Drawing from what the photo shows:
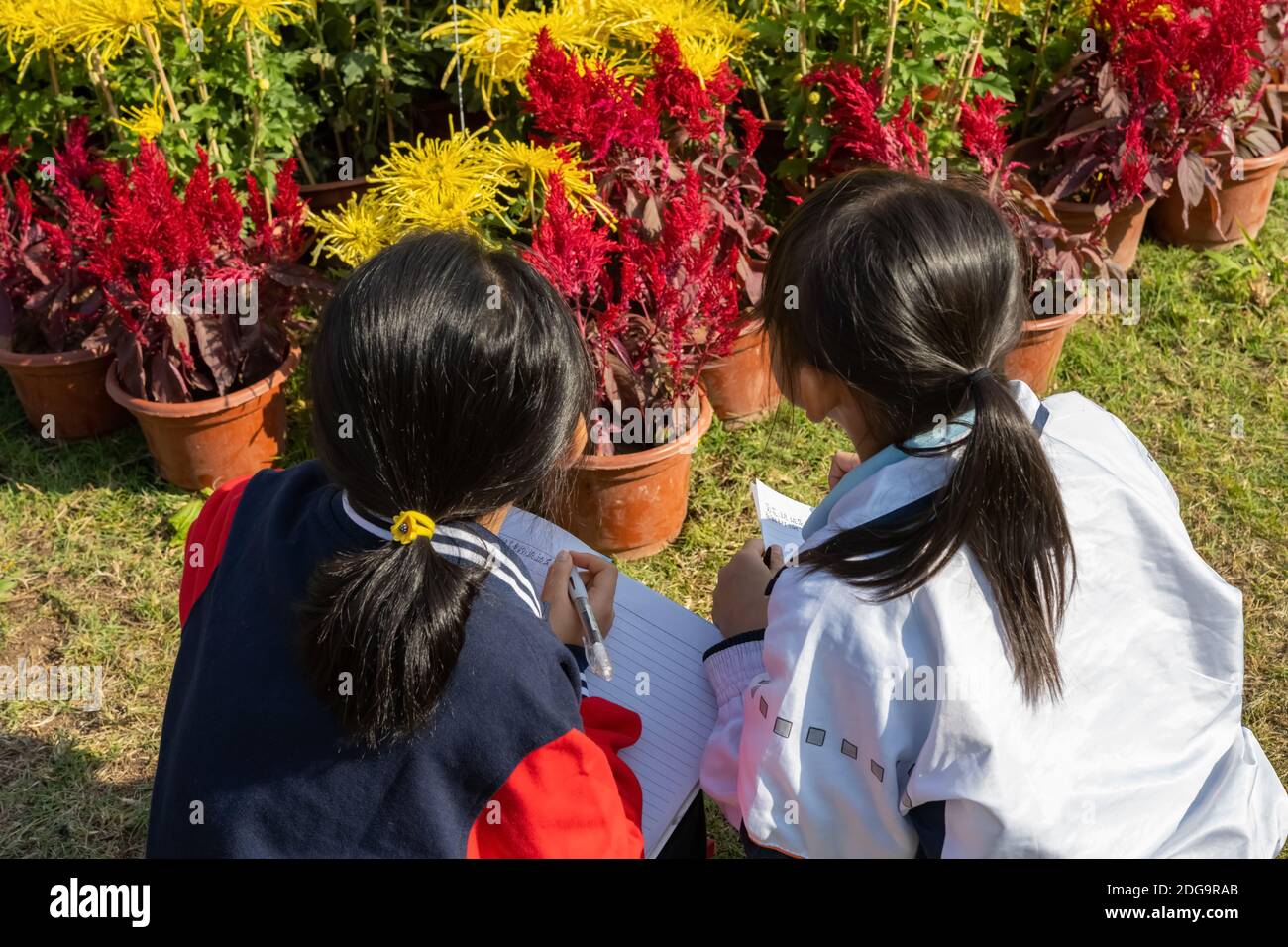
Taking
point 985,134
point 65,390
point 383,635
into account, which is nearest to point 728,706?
point 383,635

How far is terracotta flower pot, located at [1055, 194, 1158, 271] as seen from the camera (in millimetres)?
3783

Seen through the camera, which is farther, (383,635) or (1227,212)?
(1227,212)

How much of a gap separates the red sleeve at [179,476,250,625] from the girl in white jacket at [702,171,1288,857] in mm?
785

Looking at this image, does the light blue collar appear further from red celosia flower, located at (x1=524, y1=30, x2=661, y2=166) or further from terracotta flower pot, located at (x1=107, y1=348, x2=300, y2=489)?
terracotta flower pot, located at (x1=107, y1=348, x2=300, y2=489)

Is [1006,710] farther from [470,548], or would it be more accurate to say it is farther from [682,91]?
[682,91]

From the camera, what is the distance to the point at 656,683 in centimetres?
186

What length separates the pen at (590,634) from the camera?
5.57 ft

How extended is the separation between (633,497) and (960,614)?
1.50 metres

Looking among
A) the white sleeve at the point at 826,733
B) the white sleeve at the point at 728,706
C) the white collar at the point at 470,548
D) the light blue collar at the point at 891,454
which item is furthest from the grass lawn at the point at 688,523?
the white collar at the point at 470,548

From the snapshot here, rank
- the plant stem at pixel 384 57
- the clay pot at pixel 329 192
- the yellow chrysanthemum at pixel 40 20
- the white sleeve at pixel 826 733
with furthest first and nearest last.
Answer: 1. the clay pot at pixel 329 192
2. the plant stem at pixel 384 57
3. the yellow chrysanthemum at pixel 40 20
4. the white sleeve at pixel 826 733

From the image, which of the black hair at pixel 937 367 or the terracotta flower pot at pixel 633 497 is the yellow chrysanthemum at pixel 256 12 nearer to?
the terracotta flower pot at pixel 633 497

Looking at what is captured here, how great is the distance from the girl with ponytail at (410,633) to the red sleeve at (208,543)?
17 centimetres

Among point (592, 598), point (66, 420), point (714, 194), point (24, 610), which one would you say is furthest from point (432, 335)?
point (66, 420)

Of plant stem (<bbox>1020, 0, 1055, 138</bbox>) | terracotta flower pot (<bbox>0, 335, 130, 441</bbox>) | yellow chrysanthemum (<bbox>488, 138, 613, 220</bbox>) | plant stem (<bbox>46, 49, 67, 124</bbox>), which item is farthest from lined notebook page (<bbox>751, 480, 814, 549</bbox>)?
plant stem (<bbox>46, 49, 67, 124</bbox>)
